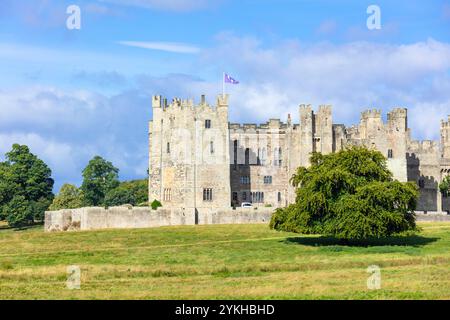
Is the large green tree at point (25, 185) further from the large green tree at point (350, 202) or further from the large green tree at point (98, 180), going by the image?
the large green tree at point (350, 202)

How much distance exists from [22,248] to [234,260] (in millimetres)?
20131

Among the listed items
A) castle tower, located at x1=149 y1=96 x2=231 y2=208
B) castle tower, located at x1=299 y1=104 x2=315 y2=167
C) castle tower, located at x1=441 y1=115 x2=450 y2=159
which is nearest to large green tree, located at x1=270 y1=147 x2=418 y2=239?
castle tower, located at x1=149 y1=96 x2=231 y2=208

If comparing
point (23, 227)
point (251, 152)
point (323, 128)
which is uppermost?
point (323, 128)

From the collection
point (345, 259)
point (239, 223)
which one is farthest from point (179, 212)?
point (345, 259)

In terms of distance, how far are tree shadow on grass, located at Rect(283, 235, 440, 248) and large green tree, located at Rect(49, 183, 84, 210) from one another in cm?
4997

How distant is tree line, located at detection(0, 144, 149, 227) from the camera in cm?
11469

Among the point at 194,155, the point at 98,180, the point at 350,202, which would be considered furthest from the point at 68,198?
the point at 350,202

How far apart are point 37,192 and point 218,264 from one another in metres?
71.0

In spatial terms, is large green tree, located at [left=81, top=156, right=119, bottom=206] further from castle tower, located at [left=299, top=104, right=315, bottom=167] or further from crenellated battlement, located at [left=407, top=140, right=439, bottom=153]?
crenellated battlement, located at [left=407, top=140, right=439, bottom=153]

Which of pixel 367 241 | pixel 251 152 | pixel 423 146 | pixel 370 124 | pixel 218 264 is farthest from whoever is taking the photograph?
pixel 423 146

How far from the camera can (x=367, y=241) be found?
7025cm

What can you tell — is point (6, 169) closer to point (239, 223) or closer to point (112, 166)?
point (112, 166)

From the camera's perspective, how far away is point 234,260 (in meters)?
57.0

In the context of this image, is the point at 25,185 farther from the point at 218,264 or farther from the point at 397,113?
the point at 218,264
